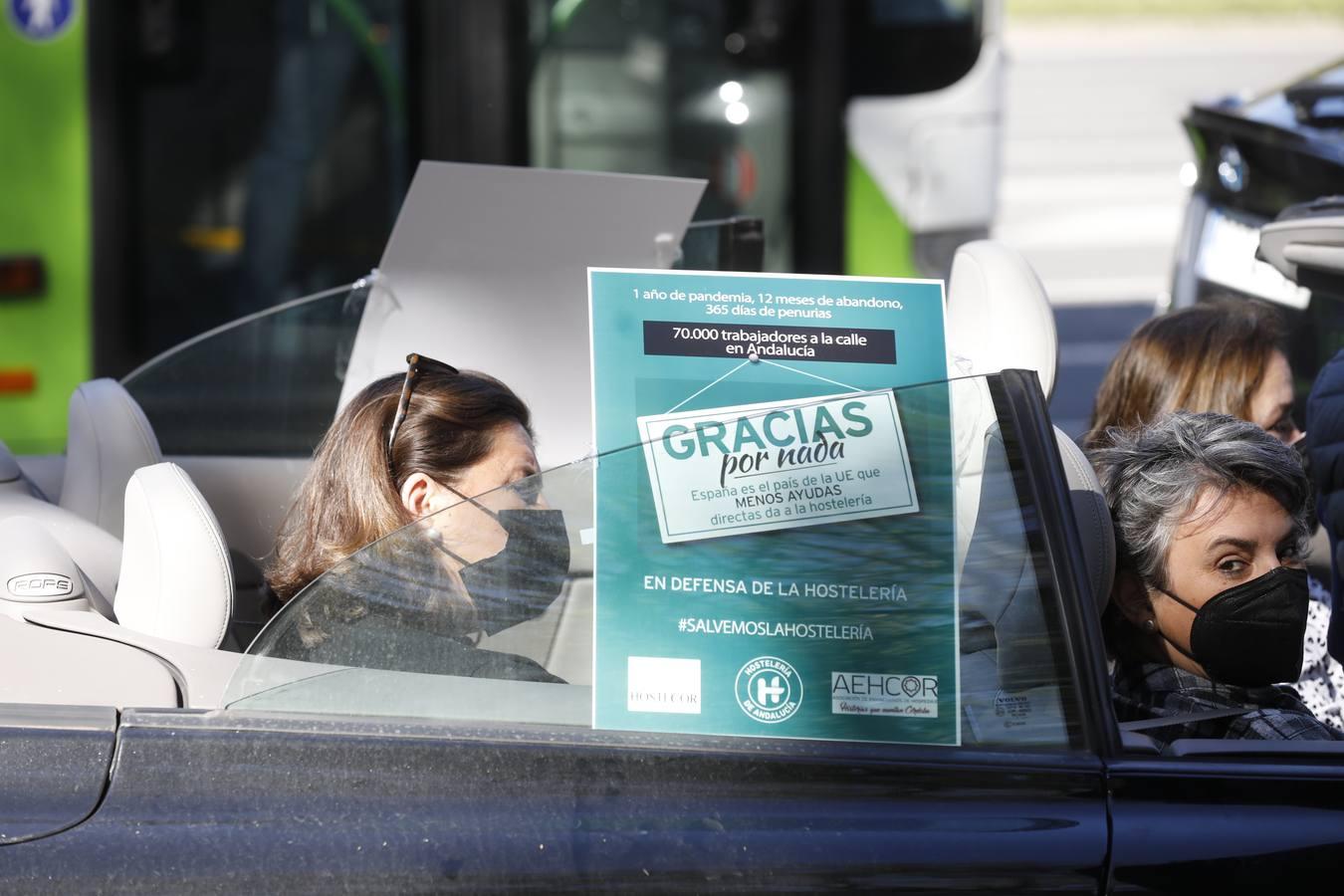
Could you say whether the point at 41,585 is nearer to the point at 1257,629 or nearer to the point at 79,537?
the point at 79,537

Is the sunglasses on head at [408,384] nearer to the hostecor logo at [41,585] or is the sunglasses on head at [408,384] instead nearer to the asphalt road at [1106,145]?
the hostecor logo at [41,585]

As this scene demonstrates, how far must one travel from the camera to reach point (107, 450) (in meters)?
2.44

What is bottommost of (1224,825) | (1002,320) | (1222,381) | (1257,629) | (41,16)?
(1224,825)

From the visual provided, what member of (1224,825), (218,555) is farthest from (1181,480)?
(218,555)

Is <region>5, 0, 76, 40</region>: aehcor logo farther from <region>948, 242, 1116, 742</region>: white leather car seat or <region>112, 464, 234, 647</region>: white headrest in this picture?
<region>948, 242, 1116, 742</region>: white leather car seat

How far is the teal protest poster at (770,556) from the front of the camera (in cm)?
156

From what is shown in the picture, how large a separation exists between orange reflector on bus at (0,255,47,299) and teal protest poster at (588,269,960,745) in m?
3.94

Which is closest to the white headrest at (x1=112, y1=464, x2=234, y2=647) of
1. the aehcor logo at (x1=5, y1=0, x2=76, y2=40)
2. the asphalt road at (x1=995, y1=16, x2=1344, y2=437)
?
the aehcor logo at (x1=5, y1=0, x2=76, y2=40)

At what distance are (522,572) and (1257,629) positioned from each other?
3.10 ft

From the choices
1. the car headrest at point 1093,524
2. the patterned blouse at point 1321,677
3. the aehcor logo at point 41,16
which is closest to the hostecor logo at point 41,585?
the car headrest at point 1093,524

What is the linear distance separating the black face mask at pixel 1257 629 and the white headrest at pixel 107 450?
160cm

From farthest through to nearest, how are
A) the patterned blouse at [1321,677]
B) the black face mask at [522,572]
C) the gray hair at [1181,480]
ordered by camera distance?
the patterned blouse at [1321,677], the gray hair at [1181,480], the black face mask at [522,572]

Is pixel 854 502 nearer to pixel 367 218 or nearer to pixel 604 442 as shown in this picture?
pixel 604 442

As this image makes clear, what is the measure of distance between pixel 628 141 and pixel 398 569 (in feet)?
13.2
